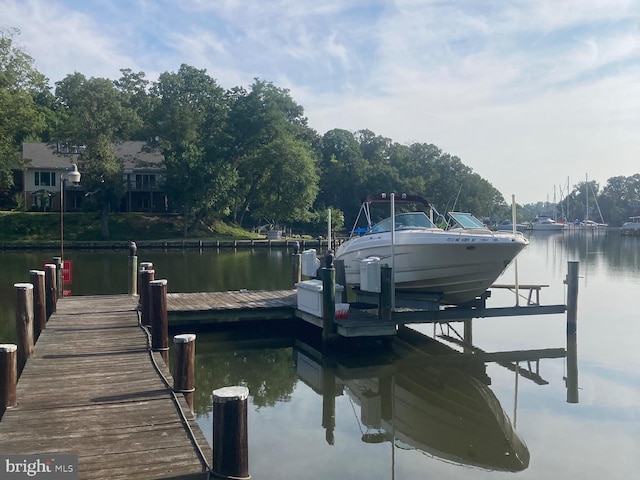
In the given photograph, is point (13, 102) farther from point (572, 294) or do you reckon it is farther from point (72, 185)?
point (572, 294)

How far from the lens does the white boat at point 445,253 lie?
1306 centimetres

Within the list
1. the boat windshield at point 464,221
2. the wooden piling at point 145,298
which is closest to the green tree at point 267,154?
the boat windshield at point 464,221

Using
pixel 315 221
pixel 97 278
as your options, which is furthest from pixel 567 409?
pixel 315 221

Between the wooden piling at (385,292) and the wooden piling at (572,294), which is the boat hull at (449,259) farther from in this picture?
→ the wooden piling at (572,294)

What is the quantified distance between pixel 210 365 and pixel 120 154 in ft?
156

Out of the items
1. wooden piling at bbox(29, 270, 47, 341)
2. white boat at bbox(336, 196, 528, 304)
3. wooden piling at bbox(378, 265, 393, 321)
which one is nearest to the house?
white boat at bbox(336, 196, 528, 304)

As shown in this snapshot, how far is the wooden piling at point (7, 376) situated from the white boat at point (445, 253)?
864 centimetres

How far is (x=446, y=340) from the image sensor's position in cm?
1485

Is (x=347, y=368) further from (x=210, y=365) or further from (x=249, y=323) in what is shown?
(x=249, y=323)

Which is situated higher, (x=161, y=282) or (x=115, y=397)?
(x=161, y=282)

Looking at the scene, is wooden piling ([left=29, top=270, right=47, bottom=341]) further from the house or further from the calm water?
the house

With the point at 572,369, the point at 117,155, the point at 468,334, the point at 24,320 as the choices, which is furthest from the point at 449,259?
the point at 117,155

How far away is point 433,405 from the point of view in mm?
10109

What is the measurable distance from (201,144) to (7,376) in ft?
158
